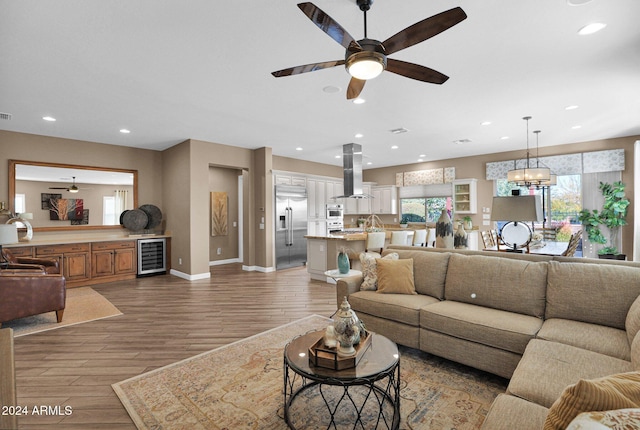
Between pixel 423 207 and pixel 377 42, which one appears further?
pixel 423 207

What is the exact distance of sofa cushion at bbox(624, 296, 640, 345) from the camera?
1.86 metres

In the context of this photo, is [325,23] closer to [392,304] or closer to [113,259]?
[392,304]

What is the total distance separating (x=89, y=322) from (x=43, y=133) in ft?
12.7

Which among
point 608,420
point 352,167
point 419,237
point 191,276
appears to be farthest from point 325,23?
point 191,276

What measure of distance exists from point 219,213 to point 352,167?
3.72m

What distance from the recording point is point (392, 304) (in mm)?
2885

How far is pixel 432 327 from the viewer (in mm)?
2602

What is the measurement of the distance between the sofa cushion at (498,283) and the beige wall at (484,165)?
5599 mm

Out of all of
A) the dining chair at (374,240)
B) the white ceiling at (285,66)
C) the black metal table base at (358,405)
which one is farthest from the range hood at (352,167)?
the black metal table base at (358,405)

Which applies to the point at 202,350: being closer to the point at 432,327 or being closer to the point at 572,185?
the point at 432,327

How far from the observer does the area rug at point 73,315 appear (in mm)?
3619

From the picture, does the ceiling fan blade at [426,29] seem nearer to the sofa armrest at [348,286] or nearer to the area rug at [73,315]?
the sofa armrest at [348,286]

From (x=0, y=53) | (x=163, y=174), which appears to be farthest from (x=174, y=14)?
(x=163, y=174)

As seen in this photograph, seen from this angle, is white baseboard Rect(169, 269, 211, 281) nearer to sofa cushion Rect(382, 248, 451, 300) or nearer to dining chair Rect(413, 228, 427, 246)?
dining chair Rect(413, 228, 427, 246)
